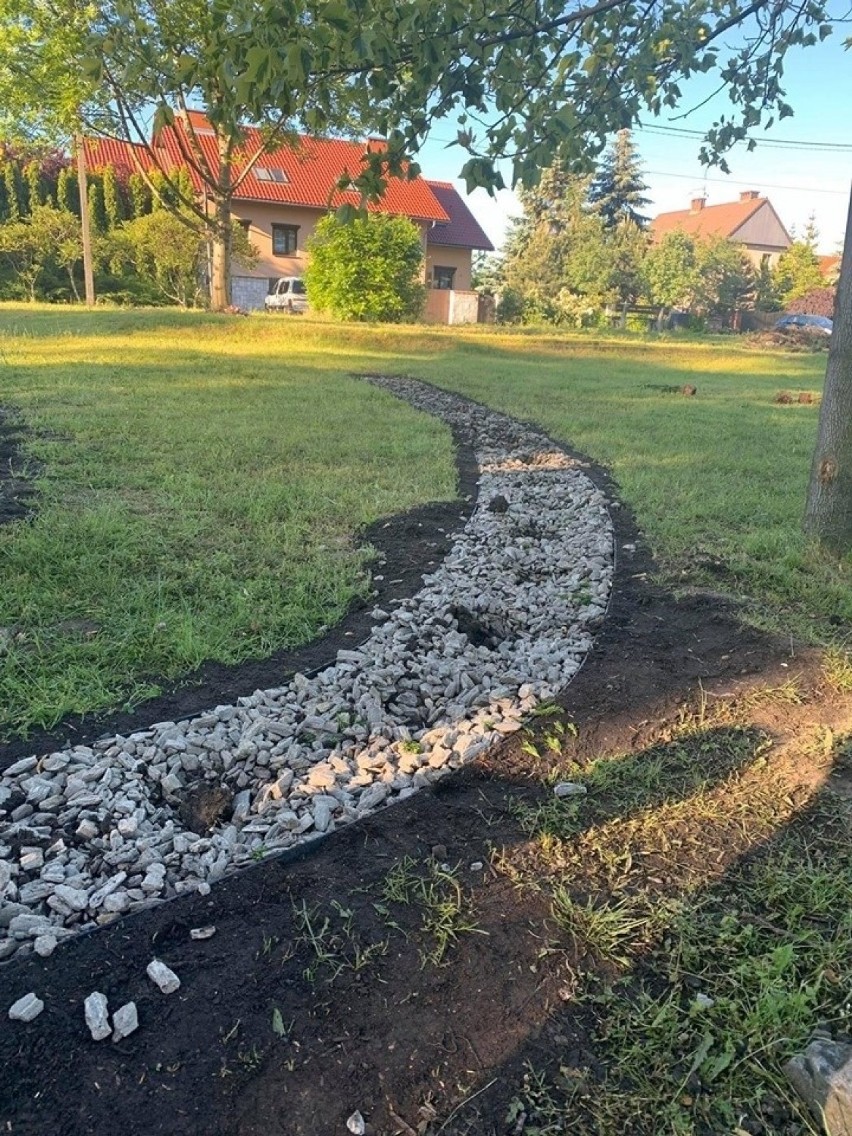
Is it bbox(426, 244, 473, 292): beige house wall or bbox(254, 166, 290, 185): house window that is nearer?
bbox(254, 166, 290, 185): house window

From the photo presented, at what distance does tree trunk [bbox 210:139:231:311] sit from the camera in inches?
739

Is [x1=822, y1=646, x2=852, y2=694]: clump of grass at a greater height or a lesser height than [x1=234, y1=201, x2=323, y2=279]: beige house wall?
lesser

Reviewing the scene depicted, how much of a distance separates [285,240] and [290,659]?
101 ft

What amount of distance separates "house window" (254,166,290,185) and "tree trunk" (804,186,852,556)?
29.8 metres

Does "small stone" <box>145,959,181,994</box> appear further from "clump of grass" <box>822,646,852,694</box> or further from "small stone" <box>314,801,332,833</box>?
"clump of grass" <box>822,646,852,694</box>

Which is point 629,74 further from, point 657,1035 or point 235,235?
→ point 235,235

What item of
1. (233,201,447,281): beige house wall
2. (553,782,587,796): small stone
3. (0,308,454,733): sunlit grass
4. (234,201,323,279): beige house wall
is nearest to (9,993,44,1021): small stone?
(0,308,454,733): sunlit grass

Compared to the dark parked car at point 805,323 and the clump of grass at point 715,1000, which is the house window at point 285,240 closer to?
the dark parked car at point 805,323

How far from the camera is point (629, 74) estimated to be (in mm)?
3803

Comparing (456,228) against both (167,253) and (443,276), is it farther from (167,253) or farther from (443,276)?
(167,253)

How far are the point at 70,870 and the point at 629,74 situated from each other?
13.1ft

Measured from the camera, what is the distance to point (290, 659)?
131 inches

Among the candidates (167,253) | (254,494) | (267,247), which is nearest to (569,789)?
(254,494)

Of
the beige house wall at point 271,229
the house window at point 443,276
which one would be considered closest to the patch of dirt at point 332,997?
the beige house wall at point 271,229
